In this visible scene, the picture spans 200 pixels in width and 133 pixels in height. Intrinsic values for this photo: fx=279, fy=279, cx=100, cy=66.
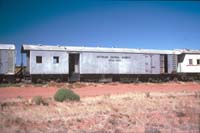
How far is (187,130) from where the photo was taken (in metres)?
7.98

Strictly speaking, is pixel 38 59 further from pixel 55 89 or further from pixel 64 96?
pixel 64 96

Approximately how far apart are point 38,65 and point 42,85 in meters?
2.01

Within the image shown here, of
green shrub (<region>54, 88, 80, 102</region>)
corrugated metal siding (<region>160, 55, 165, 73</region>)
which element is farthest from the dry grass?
corrugated metal siding (<region>160, 55, 165, 73</region>)

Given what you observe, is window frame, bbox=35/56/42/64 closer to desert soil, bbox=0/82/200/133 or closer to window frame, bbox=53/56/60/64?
window frame, bbox=53/56/60/64

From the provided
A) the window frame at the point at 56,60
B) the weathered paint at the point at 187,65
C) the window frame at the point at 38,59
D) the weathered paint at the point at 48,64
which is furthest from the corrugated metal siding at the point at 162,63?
the window frame at the point at 38,59

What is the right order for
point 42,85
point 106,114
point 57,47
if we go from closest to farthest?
1. point 106,114
2. point 42,85
3. point 57,47

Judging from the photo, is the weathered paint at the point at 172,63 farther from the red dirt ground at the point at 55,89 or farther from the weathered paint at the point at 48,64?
the weathered paint at the point at 48,64

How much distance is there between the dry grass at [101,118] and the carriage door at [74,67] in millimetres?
13141

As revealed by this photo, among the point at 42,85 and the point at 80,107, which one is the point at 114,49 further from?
the point at 80,107

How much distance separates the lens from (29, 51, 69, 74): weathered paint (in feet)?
78.5

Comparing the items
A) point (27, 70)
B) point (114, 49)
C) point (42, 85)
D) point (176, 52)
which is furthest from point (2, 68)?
point (176, 52)

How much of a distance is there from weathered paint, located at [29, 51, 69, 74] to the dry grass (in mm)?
11568

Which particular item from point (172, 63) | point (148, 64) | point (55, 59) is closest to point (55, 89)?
point (55, 59)

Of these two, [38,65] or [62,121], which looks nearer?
[62,121]
